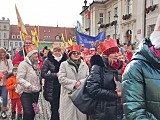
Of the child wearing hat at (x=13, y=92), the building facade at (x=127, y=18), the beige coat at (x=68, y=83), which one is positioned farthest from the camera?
the building facade at (x=127, y=18)

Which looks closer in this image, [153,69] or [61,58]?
[153,69]

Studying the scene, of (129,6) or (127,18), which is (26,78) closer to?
(127,18)

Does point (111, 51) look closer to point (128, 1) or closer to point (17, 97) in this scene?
point (17, 97)

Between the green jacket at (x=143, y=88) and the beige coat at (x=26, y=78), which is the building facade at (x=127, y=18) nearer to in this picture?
the beige coat at (x=26, y=78)

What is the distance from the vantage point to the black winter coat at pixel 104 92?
359 cm

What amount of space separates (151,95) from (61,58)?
13.9 ft

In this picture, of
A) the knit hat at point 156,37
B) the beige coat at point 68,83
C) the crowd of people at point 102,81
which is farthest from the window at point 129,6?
the knit hat at point 156,37

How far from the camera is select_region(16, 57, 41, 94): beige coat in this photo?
5.31 meters

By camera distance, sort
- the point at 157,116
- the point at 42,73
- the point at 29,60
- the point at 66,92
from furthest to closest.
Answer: the point at 42,73
the point at 29,60
the point at 66,92
the point at 157,116

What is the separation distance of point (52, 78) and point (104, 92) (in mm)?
2472

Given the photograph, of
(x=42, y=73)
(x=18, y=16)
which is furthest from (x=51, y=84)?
(x=18, y=16)

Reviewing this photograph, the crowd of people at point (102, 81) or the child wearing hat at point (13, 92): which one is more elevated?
the crowd of people at point (102, 81)

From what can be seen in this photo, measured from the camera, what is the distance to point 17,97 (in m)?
7.18

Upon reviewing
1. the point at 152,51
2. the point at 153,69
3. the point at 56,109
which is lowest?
the point at 56,109
